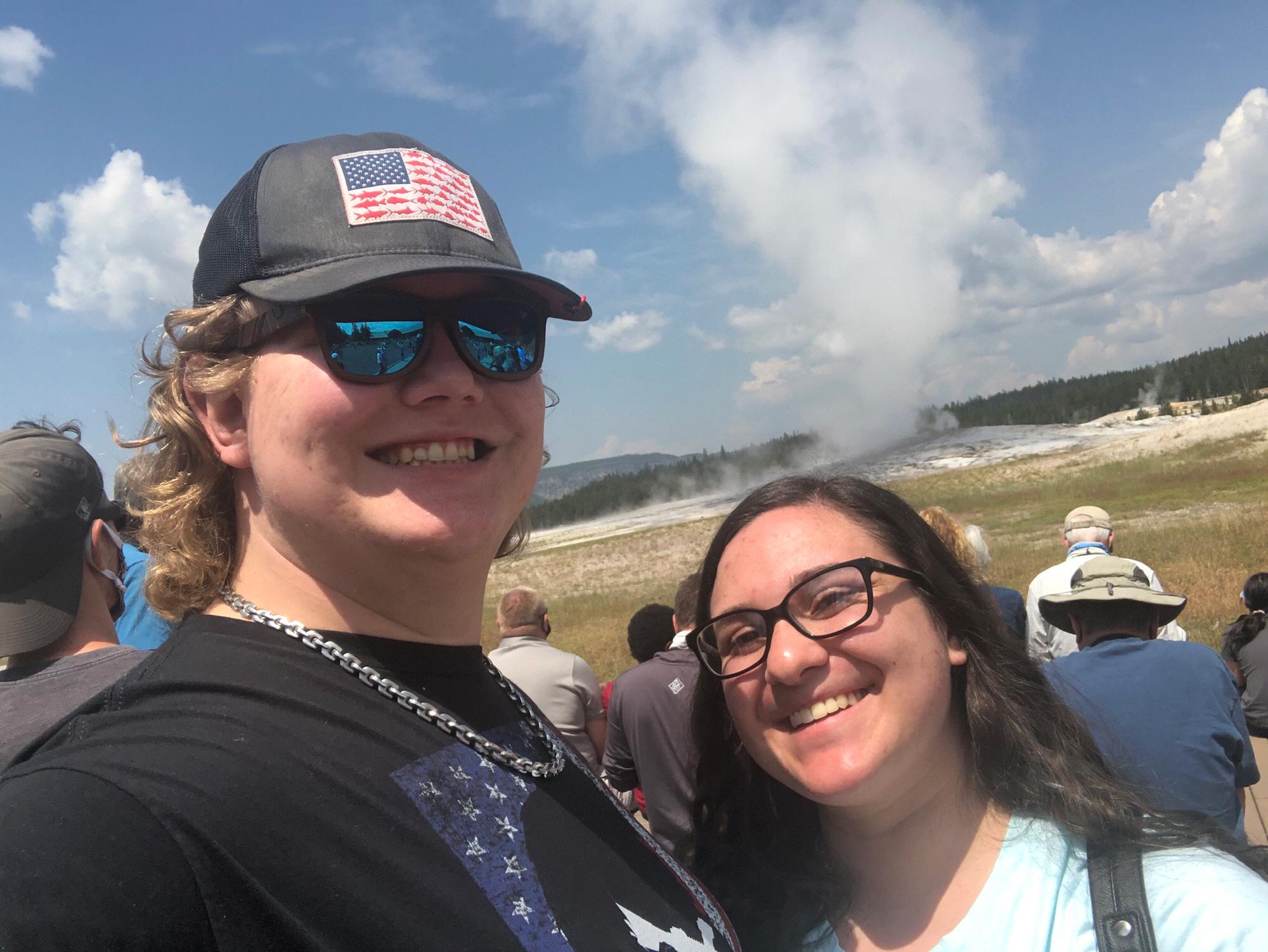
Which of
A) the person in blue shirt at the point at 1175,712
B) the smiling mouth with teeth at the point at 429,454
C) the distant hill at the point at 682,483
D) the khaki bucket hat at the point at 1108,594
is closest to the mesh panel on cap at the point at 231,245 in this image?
the smiling mouth with teeth at the point at 429,454

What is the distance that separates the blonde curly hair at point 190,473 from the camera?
1614mm

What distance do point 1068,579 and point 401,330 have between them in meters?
6.08

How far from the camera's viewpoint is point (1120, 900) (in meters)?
1.74

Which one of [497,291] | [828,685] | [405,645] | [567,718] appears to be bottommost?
[567,718]

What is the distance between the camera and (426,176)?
5.33 feet

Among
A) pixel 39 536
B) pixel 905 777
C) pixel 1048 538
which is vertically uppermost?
pixel 39 536

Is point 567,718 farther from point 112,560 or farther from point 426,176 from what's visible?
point 426,176

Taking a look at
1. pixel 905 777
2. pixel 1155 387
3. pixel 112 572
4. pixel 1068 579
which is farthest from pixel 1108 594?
pixel 1155 387

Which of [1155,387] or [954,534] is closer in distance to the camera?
[954,534]

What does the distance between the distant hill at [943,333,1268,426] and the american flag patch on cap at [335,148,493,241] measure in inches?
5209

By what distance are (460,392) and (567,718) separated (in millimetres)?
4912

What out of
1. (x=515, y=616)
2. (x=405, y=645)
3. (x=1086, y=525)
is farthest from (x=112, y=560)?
(x=1086, y=525)

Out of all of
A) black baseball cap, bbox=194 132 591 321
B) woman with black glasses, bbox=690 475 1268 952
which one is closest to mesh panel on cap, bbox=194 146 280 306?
black baseball cap, bbox=194 132 591 321

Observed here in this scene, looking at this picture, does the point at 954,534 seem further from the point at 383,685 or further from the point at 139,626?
the point at 139,626
